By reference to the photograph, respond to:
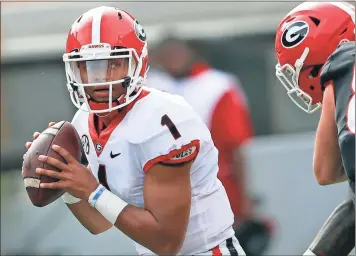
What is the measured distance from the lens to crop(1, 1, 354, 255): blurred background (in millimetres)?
6234

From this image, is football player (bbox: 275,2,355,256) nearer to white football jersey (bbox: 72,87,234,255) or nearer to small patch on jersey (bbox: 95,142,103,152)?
white football jersey (bbox: 72,87,234,255)

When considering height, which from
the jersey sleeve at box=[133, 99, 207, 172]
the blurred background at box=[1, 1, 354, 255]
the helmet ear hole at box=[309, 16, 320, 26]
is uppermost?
the helmet ear hole at box=[309, 16, 320, 26]

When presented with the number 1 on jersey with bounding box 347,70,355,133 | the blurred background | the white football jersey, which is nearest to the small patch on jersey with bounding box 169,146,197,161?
the white football jersey

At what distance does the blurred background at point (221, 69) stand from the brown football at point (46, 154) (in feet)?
9.46

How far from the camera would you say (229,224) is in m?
3.35

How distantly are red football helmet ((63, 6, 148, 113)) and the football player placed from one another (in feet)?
1.83

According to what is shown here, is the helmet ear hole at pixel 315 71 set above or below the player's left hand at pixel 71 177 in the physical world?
above

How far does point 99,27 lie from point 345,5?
94cm

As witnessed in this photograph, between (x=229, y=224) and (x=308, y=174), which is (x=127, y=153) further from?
(x=308, y=174)

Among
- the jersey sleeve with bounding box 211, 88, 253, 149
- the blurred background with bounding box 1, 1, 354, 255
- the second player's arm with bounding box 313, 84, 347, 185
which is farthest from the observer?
the blurred background with bounding box 1, 1, 354, 255

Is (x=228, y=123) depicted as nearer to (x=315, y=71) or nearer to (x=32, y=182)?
(x=315, y=71)

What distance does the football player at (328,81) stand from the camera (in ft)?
9.20

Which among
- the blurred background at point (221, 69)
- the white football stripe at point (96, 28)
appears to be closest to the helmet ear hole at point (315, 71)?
the white football stripe at point (96, 28)

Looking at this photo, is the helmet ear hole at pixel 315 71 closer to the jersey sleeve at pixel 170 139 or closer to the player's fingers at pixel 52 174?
the jersey sleeve at pixel 170 139
